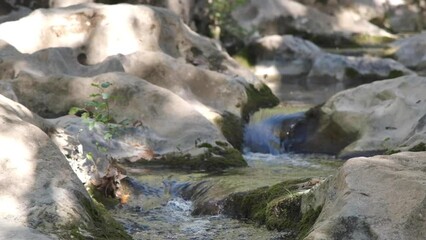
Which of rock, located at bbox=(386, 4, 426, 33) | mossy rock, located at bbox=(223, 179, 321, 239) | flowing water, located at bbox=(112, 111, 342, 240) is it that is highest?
mossy rock, located at bbox=(223, 179, 321, 239)

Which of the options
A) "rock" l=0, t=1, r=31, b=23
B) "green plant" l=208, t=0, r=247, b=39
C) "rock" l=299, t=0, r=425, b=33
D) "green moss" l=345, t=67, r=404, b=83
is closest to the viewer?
"rock" l=0, t=1, r=31, b=23

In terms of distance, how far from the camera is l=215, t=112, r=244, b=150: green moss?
10.0 meters

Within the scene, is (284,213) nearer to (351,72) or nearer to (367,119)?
(367,119)

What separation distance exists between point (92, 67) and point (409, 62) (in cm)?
1169

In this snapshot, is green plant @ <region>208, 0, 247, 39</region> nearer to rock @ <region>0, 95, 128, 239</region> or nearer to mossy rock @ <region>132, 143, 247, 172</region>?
mossy rock @ <region>132, 143, 247, 172</region>

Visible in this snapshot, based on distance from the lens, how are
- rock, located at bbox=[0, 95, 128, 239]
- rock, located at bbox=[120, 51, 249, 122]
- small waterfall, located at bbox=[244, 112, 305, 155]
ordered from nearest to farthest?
rock, located at bbox=[0, 95, 128, 239]
small waterfall, located at bbox=[244, 112, 305, 155]
rock, located at bbox=[120, 51, 249, 122]

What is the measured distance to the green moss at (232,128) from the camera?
1004 centimetres

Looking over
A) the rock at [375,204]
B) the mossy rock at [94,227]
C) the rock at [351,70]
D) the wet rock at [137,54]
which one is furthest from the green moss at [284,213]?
the rock at [351,70]

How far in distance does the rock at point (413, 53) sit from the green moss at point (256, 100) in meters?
7.99

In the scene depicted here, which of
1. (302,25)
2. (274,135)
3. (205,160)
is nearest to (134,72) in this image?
(274,135)

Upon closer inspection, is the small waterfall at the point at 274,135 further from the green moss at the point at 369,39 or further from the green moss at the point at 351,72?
the green moss at the point at 369,39

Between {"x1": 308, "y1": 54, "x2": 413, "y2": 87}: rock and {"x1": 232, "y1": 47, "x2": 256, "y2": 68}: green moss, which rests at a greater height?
{"x1": 308, "y1": 54, "x2": 413, "y2": 87}: rock

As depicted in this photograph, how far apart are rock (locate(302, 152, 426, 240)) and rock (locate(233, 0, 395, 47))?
19509 mm

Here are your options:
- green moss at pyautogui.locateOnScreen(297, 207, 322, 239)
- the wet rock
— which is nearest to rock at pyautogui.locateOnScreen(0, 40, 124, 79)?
the wet rock
